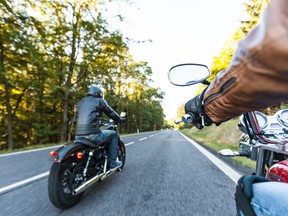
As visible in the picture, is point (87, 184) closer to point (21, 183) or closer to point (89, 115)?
point (89, 115)

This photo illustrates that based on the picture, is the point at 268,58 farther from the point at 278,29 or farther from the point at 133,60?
the point at 133,60

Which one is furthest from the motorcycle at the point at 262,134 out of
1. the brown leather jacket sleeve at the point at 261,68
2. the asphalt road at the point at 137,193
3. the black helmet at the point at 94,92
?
the black helmet at the point at 94,92

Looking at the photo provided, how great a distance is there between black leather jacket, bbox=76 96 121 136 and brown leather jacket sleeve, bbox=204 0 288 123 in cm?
238

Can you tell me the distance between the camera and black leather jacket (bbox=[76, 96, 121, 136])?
2.93 meters

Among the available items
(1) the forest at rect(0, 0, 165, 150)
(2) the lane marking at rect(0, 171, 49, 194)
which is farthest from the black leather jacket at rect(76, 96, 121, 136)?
(1) the forest at rect(0, 0, 165, 150)

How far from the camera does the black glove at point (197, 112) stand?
1148mm

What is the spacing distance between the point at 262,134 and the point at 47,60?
41.0 ft

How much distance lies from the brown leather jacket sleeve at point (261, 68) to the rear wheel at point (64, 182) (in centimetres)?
207

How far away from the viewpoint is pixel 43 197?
8.30 ft

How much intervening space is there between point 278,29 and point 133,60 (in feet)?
104

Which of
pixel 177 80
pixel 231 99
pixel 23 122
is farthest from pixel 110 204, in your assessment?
pixel 23 122

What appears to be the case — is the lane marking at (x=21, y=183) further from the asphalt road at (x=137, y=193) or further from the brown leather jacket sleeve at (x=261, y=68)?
the brown leather jacket sleeve at (x=261, y=68)

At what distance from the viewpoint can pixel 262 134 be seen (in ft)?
5.13

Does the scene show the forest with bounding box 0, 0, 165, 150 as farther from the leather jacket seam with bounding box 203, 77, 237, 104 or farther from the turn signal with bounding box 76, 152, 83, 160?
the leather jacket seam with bounding box 203, 77, 237, 104
